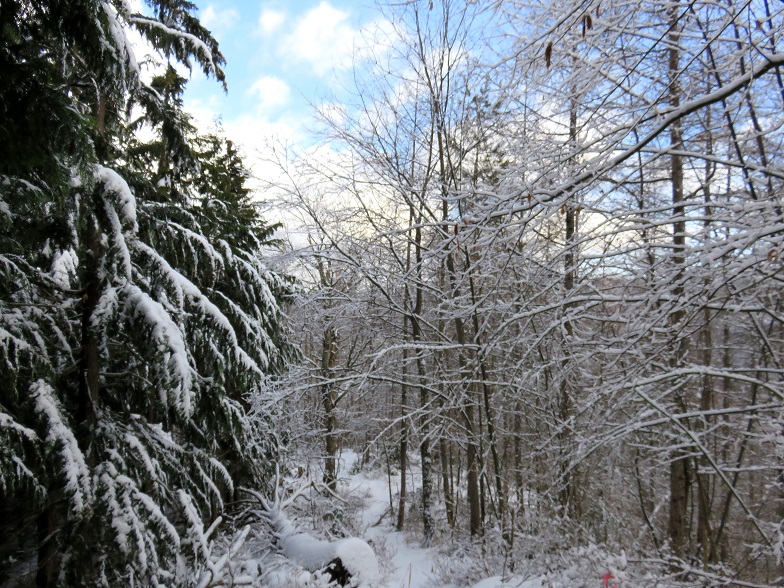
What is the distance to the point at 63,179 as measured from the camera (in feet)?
11.0

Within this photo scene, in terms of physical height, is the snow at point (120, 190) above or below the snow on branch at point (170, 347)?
above

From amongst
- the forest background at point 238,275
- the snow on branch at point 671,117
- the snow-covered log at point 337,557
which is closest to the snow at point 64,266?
the forest background at point 238,275

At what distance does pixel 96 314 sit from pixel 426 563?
8.04 m

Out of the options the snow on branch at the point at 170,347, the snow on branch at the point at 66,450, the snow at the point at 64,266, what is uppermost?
the snow at the point at 64,266

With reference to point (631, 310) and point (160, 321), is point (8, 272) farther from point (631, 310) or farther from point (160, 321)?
point (631, 310)

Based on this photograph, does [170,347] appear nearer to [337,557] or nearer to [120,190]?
[120,190]

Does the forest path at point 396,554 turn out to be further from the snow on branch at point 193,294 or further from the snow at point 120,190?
the snow at point 120,190

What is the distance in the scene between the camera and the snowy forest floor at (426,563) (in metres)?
5.24

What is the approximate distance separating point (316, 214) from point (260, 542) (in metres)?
6.63

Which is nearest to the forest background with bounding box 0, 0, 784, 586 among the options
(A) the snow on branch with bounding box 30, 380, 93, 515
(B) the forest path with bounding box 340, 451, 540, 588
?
(A) the snow on branch with bounding box 30, 380, 93, 515

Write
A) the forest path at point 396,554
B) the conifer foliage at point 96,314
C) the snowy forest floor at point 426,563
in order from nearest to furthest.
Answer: the conifer foliage at point 96,314 < the snowy forest floor at point 426,563 < the forest path at point 396,554

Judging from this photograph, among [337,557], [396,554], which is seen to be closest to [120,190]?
[337,557]

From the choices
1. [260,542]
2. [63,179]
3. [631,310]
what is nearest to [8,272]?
[63,179]

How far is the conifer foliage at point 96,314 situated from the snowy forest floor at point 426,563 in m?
1.24
